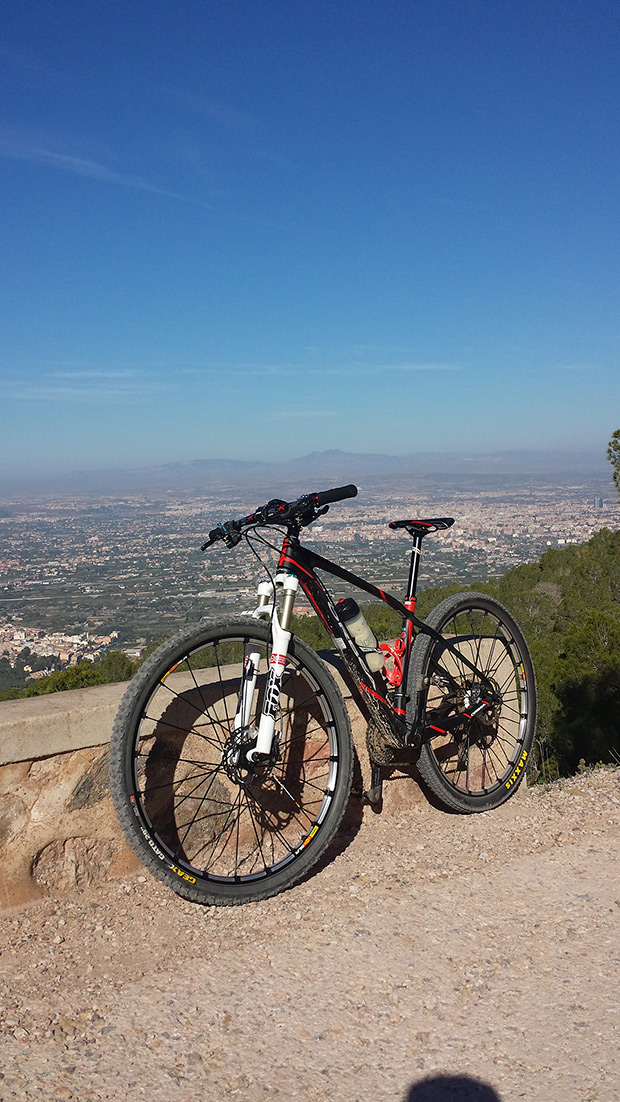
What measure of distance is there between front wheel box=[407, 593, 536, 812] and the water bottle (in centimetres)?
31

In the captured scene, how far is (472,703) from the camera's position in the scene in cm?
398

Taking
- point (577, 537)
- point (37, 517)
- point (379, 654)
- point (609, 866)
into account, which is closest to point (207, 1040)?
point (379, 654)

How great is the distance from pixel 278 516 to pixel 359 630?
69cm

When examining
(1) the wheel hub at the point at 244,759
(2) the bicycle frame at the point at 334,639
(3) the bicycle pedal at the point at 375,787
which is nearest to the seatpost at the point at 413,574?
(2) the bicycle frame at the point at 334,639

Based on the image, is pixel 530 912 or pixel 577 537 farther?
pixel 577 537

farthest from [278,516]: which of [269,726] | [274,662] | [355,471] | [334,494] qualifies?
[355,471]

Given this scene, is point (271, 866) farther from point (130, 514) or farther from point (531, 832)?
point (130, 514)

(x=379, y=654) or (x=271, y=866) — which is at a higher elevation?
(x=379, y=654)

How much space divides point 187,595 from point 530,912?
482 inches

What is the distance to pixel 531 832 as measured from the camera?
3701 mm

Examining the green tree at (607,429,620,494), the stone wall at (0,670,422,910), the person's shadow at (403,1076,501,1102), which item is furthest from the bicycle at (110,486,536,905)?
the green tree at (607,429,620,494)

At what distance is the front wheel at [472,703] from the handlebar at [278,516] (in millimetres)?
991

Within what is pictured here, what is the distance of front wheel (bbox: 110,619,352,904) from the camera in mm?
2875

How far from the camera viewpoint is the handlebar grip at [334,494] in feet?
10.5
